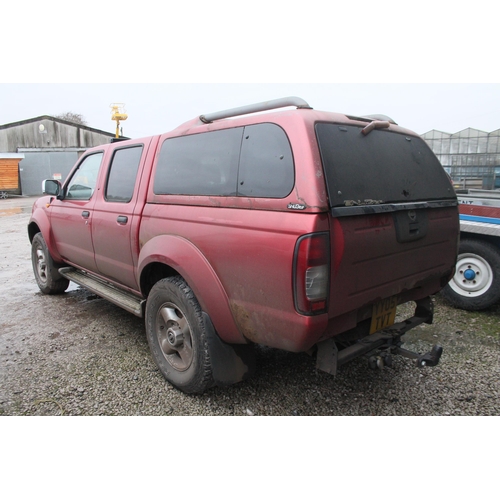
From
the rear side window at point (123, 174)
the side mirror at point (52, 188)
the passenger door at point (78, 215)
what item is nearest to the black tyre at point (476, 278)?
the rear side window at point (123, 174)

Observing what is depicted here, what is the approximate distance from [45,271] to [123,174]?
2.47 meters

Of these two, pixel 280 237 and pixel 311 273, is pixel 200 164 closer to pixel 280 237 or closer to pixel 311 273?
pixel 280 237

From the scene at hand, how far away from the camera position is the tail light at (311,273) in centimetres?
207

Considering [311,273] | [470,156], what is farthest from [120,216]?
[470,156]

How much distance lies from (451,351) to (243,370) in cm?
211

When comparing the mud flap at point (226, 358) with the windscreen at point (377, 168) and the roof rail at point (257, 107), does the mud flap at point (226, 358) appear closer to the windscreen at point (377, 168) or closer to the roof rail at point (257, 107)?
the windscreen at point (377, 168)

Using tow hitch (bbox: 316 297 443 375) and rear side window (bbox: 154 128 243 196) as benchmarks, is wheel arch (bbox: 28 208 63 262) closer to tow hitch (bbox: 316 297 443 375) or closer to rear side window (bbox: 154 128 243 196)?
rear side window (bbox: 154 128 243 196)

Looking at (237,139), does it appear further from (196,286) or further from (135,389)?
(135,389)

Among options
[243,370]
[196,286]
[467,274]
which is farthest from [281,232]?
[467,274]

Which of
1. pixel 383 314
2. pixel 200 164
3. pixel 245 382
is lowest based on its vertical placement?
pixel 245 382

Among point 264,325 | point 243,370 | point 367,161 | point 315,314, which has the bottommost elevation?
point 243,370

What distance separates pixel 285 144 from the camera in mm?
2334

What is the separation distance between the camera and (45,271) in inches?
215

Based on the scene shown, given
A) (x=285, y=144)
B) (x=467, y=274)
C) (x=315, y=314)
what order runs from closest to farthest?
(x=315, y=314), (x=285, y=144), (x=467, y=274)
